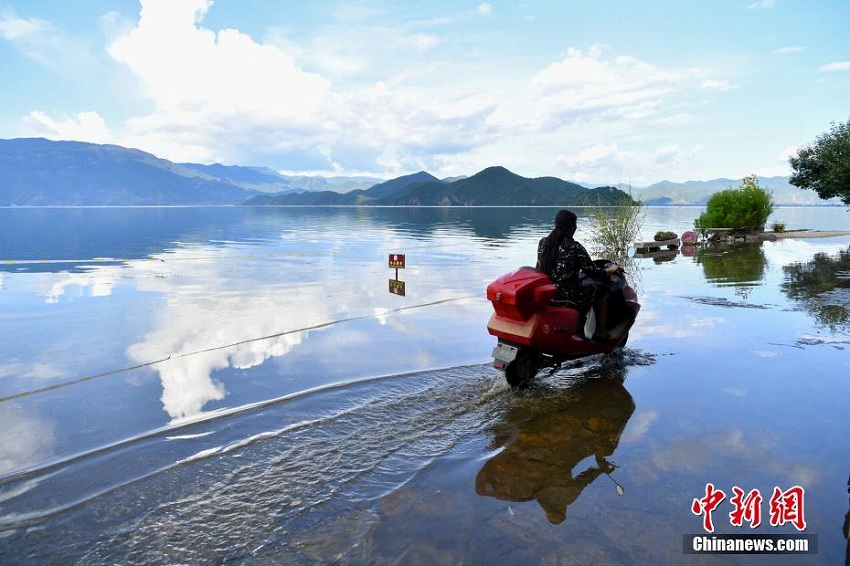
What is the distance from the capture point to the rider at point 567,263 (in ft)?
21.3

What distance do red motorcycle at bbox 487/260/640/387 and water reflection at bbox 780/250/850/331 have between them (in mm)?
5917

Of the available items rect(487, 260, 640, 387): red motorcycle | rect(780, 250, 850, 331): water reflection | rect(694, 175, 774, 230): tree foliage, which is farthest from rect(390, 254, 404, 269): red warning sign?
rect(694, 175, 774, 230): tree foliage

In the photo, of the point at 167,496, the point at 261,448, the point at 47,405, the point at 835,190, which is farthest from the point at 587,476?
the point at 835,190

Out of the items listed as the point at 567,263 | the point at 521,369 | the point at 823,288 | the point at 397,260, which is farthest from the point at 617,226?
the point at 521,369

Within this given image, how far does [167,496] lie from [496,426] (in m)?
2.92

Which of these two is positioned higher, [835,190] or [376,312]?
[835,190]

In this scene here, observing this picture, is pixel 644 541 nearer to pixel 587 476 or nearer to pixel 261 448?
pixel 587 476

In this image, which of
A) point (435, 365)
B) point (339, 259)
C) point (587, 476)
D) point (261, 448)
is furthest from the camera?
point (339, 259)

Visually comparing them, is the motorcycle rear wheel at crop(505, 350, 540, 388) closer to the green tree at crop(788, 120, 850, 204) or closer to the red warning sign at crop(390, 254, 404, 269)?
the red warning sign at crop(390, 254, 404, 269)

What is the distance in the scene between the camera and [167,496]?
395 cm

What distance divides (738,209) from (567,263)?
3265 centimetres

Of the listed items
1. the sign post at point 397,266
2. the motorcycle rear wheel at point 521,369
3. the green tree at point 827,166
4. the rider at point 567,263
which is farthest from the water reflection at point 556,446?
the green tree at point 827,166

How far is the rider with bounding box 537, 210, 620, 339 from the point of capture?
21.3 ft

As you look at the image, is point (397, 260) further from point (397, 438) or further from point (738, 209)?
point (738, 209)
